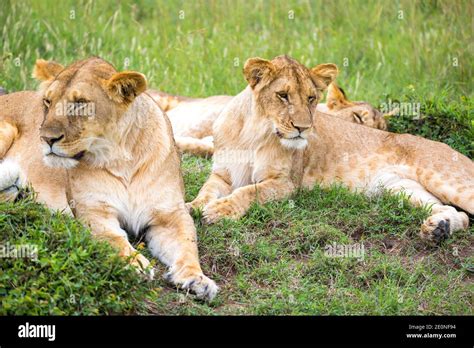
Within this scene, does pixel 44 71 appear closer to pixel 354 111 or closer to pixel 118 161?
pixel 118 161

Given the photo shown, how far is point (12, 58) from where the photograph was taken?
28.8 feet

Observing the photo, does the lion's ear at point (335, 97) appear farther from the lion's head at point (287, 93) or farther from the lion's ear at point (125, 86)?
the lion's ear at point (125, 86)

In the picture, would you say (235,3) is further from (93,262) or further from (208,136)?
(93,262)

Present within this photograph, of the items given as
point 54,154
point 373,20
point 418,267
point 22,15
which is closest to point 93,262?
point 54,154

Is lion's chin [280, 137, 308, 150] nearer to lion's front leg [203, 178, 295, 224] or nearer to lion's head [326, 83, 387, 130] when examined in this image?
lion's front leg [203, 178, 295, 224]

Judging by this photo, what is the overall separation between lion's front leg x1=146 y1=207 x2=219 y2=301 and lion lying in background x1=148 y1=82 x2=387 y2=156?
2057 millimetres

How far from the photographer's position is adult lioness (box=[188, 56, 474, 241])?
615cm

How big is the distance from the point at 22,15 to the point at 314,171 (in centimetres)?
387

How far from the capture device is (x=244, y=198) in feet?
20.2
